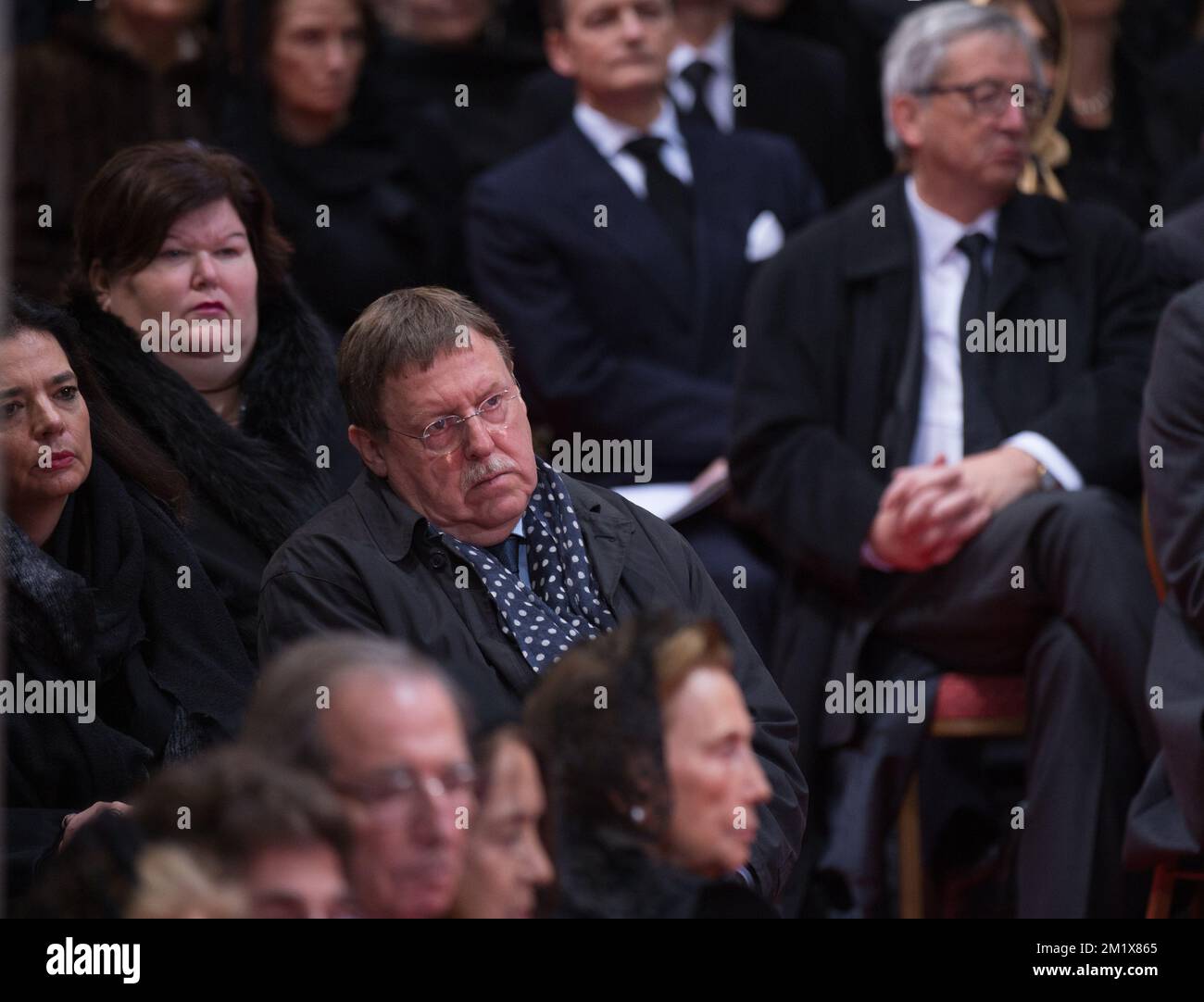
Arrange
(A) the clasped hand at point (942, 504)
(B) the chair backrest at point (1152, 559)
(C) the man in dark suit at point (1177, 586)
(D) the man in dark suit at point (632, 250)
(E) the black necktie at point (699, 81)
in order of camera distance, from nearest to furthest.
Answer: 1. (C) the man in dark suit at point (1177, 586)
2. (B) the chair backrest at point (1152, 559)
3. (A) the clasped hand at point (942, 504)
4. (D) the man in dark suit at point (632, 250)
5. (E) the black necktie at point (699, 81)

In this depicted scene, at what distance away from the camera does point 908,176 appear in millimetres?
4062

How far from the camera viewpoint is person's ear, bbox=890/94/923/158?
4004mm

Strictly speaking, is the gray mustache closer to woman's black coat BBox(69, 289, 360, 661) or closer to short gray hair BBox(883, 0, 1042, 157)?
woman's black coat BBox(69, 289, 360, 661)

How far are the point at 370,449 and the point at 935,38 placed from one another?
6.03 ft

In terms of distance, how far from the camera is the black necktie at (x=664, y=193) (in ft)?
14.0

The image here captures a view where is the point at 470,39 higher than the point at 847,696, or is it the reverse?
the point at 470,39

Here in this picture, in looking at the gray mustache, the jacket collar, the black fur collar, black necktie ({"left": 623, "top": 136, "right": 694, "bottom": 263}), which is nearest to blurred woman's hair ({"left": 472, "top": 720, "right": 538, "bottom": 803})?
the gray mustache

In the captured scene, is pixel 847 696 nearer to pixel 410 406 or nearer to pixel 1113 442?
pixel 1113 442

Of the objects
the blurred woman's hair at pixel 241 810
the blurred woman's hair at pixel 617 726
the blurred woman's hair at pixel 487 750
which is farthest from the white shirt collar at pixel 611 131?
the blurred woman's hair at pixel 241 810

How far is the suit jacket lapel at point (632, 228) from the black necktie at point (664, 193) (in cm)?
3

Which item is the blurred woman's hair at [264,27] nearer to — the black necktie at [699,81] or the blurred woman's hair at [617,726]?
the black necktie at [699,81]

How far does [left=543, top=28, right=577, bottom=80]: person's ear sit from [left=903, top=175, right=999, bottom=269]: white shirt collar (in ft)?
2.86
